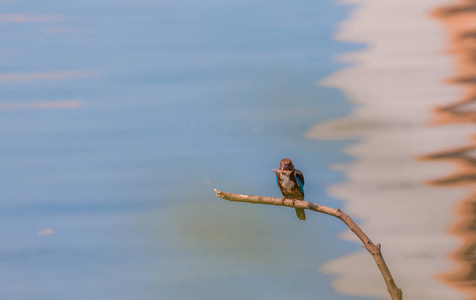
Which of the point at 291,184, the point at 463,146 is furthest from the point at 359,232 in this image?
the point at 463,146

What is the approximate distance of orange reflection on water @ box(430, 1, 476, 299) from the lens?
512cm

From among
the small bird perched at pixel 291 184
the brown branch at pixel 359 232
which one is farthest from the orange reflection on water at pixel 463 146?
the brown branch at pixel 359 232

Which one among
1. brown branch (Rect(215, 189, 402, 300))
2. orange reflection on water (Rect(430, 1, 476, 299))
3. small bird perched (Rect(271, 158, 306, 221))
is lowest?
brown branch (Rect(215, 189, 402, 300))

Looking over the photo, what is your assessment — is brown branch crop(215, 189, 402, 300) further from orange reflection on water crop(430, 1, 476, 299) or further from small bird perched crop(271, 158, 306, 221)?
orange reflection on water crop(430, 1, 476, 299)

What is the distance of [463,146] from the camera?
204 inches

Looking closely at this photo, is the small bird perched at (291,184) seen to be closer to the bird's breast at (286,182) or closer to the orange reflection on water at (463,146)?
the bird's breast at (286,182)

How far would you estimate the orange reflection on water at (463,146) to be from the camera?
16.8 ft

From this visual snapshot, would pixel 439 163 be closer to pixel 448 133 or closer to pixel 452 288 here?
pixel 448 133

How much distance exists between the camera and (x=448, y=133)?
5.15 m

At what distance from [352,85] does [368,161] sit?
26.6 inches

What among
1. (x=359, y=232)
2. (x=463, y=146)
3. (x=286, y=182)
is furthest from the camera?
(x=463, y=146)

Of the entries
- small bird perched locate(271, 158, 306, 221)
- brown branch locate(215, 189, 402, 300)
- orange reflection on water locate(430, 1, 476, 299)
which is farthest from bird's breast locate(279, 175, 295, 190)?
orange reflection on water locate(430, 1, 476, 299)

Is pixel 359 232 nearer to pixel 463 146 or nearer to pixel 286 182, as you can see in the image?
pixel 286 182

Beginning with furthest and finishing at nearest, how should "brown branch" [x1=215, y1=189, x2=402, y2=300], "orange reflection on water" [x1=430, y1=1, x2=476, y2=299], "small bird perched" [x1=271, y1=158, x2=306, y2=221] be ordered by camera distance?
"orange reflection on water" [x1=430, y1=1, x2=476, y2=299], "small bird perched" [x1=271, y1=158, x2=306, y2=221], "brown branch" [x1=215, y1=189, x2=402, y2=300]
